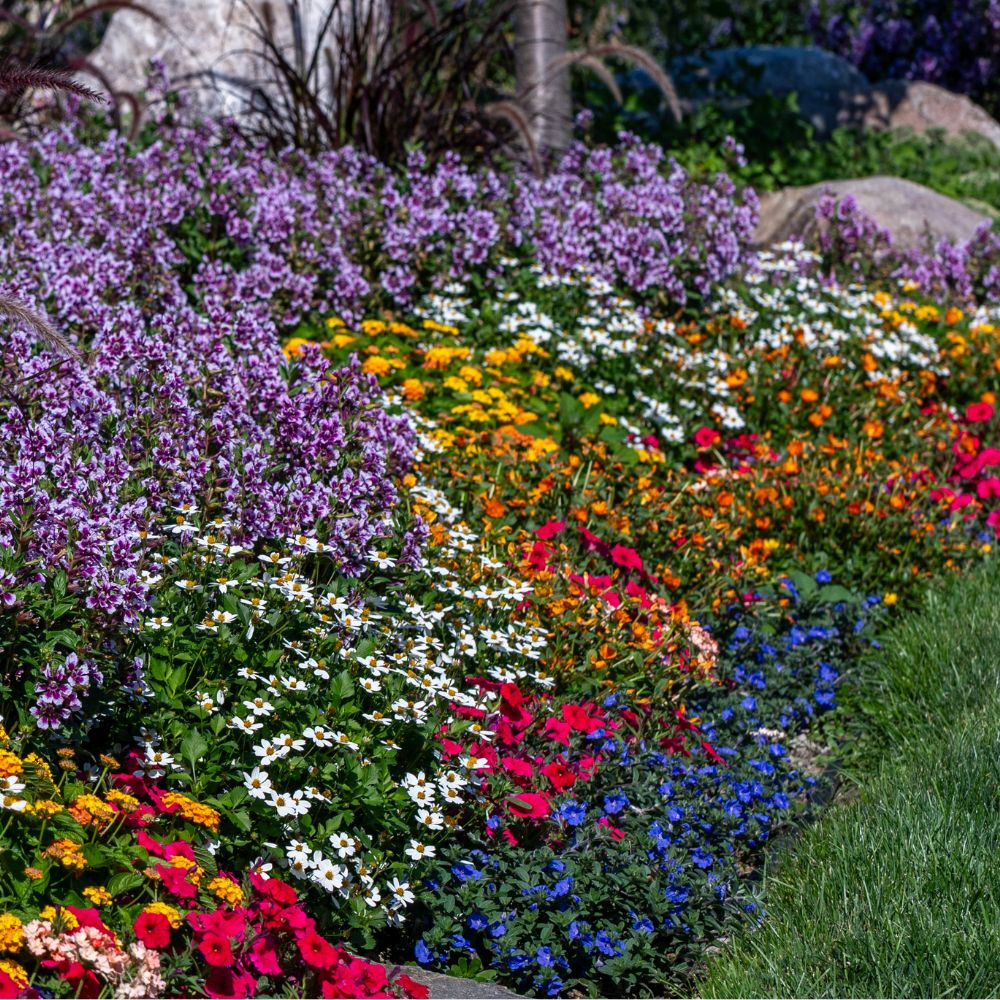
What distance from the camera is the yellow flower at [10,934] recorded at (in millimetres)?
2479

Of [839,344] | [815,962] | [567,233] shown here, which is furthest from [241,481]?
[839,344]

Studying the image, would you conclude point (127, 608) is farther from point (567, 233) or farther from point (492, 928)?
point (567, 233)

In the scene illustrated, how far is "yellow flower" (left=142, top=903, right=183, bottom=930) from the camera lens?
8.71 ft

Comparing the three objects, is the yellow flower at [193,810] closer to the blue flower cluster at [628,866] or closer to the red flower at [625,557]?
the blue flower cluster at [628,866]

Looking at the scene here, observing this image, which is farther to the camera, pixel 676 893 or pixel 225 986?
pixel 676 893

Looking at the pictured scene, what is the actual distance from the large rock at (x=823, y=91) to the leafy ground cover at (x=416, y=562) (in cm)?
594

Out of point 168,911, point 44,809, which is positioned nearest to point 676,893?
point 168,911

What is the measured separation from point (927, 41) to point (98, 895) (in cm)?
1610

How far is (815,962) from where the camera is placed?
3.11 metres

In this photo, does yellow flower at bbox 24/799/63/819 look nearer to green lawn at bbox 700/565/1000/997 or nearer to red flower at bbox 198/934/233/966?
red flower at bbox 198/934/233/966

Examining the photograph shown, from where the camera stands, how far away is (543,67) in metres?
9.04

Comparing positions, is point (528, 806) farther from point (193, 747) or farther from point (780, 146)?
point (780, 146)

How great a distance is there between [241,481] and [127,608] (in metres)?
0.85

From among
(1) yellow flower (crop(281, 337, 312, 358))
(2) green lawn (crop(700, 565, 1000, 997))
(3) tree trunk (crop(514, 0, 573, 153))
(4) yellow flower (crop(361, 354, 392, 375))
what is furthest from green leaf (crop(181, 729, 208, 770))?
(3) tree trunk (crop(514, 0, 573, 153))
